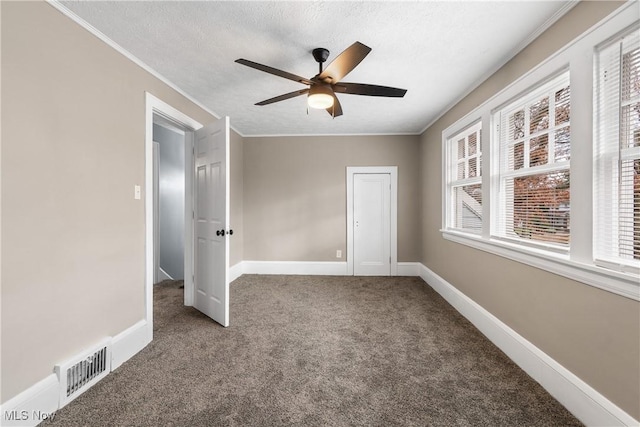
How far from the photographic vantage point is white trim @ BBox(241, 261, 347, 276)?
471 cm

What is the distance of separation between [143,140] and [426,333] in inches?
123

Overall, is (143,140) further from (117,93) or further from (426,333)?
(426,333)

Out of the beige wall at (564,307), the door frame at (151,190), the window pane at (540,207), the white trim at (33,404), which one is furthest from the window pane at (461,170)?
the white trim at (33,404)

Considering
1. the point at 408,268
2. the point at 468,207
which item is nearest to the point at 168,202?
the point at 408,268

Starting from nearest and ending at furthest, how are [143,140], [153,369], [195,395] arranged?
[195,395], [153,369], [143,140]

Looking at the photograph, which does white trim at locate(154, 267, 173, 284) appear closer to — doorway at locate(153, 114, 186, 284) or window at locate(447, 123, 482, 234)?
doorway at locate(153, 114, 186, 284)

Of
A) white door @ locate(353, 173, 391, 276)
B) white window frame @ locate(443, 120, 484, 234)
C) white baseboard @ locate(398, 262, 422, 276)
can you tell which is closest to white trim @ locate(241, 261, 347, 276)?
white door @ locate(353, 173, 391, 276)

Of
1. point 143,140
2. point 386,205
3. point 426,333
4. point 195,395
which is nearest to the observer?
point 195,395

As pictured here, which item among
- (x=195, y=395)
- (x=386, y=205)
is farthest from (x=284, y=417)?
(x=386, y=205)

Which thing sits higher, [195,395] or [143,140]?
[143,140]

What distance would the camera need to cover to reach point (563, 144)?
1.78 meters

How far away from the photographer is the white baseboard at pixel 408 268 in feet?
15.2

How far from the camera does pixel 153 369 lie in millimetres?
2004

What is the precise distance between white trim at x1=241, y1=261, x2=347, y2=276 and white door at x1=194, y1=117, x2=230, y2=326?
161cm
